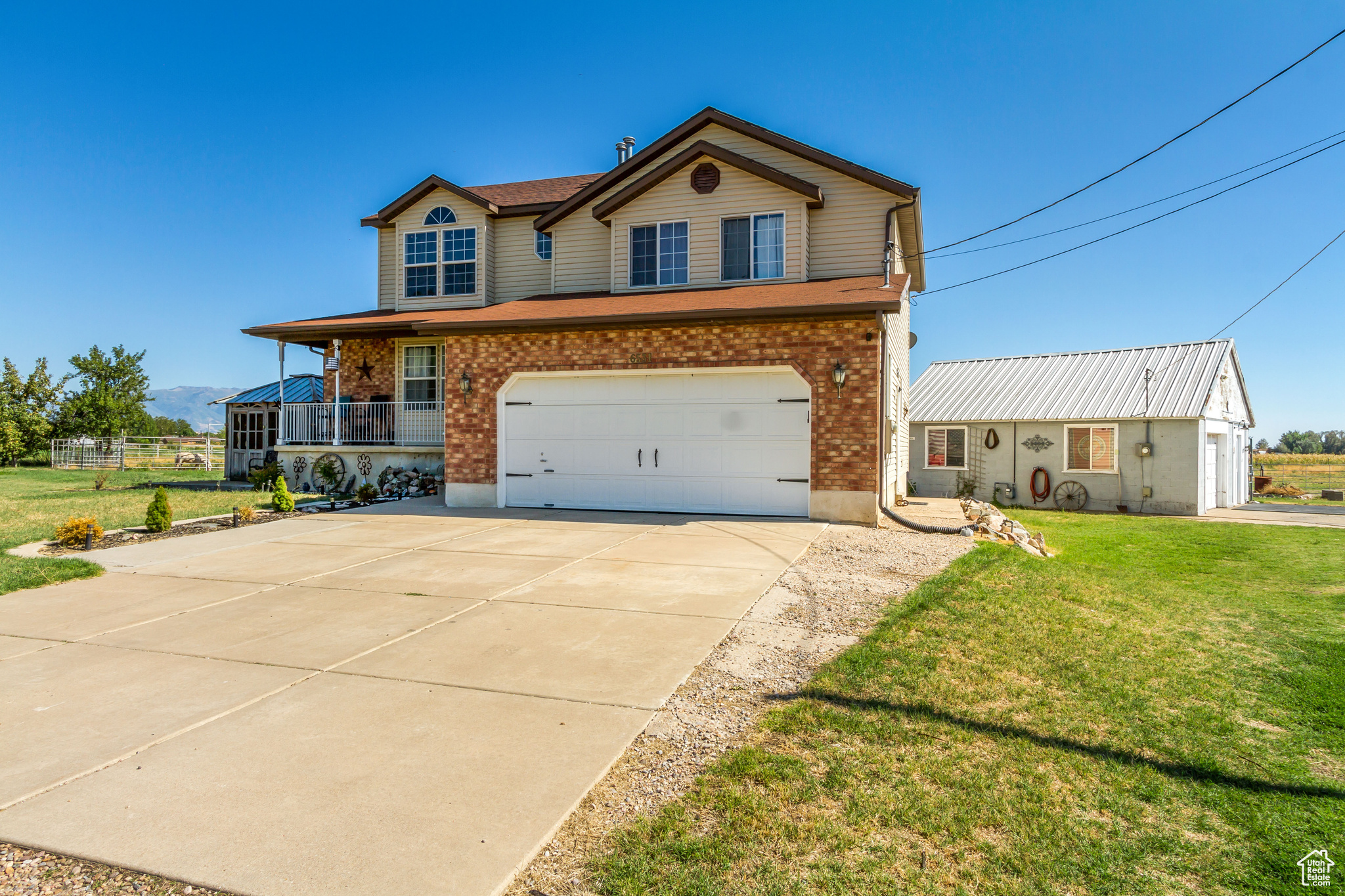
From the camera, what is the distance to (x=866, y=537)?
9984 mm

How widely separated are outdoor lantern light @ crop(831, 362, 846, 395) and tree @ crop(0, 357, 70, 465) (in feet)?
122

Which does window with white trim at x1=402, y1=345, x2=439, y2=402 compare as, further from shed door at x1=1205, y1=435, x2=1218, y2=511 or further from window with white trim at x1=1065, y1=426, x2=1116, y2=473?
shed door at x1=1205, y1=435, x2=1218, y2=511

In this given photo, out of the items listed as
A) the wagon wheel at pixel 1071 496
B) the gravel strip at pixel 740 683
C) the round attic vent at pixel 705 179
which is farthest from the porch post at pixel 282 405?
the wagon wheel at pixel 1071 496

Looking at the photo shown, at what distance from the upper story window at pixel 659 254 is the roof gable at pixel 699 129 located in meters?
1.46

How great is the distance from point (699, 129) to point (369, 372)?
33.3 ft

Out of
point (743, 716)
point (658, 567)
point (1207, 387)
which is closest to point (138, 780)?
point (743, 716)

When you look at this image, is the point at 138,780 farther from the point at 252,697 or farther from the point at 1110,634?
the point at 1110,634

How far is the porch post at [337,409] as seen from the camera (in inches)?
668

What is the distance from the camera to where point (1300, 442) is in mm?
66688

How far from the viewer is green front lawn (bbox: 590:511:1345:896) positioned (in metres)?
2.67

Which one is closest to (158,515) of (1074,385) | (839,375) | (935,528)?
(839,375)

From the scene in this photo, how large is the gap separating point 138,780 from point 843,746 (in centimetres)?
339

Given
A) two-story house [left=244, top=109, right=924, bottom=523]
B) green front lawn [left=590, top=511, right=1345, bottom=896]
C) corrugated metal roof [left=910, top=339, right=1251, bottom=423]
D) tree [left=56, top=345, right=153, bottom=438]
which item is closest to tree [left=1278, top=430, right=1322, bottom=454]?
corrugated metal roof [left=910, top=339, right=1251, bottom=423]

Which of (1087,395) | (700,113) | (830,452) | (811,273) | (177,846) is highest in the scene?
(700,113)
